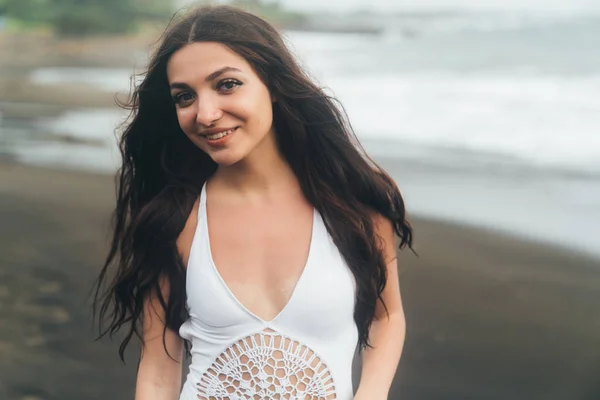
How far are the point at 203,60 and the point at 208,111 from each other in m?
0.07

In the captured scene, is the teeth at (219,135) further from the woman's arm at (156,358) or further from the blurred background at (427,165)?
the blurred background at (427,165)

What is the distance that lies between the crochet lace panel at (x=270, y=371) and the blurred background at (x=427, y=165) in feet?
2.63

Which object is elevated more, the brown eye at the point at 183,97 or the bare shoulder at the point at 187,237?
the brown eye at the point at 183,97

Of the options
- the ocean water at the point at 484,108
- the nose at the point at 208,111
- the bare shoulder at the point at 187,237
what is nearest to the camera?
the nose at the point at 208,111

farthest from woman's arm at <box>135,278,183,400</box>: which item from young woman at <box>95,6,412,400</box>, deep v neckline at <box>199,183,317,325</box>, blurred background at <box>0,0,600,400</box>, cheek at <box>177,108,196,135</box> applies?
blurred background at <box>0,0,600,400</box>

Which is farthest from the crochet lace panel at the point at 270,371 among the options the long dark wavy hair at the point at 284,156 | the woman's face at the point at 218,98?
the woman's face at the point at 218,98

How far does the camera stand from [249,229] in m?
0.99

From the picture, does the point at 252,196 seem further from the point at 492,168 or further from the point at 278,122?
the point at 492,168

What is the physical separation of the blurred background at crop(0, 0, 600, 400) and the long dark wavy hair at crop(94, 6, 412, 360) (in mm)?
666

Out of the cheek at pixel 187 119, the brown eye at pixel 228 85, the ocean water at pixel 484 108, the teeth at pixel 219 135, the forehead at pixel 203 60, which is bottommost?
the teeth at pixel 219 135

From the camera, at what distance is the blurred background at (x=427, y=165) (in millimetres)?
1689

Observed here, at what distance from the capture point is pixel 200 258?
973 millimetres

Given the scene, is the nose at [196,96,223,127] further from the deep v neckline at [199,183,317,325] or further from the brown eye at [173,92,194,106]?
the deep v neckline at [199,183,317,325]

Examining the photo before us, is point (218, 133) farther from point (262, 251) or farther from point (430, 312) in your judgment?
point (430, 312)
